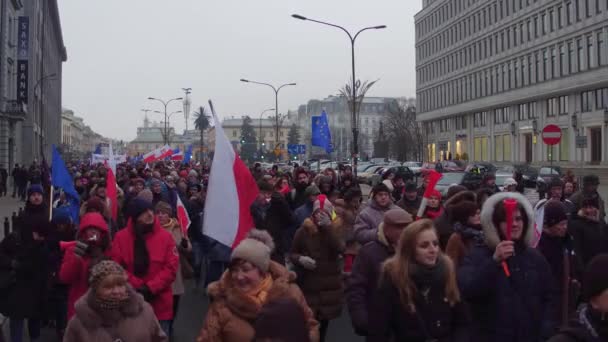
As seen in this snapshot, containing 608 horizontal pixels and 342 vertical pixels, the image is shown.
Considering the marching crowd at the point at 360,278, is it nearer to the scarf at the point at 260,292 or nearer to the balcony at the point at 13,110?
the scarf at the point at 260,292

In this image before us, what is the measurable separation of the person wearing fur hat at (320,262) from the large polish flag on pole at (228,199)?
3.58 ft

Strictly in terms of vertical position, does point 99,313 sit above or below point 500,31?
below

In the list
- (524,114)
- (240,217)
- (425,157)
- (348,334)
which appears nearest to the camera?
(240,217)

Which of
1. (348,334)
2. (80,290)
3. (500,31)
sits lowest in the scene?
(348,334)

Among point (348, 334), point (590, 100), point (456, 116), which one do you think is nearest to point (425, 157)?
point (456, 116)

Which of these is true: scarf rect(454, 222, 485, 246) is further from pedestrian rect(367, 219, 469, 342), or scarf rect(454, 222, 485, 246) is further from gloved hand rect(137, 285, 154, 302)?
gloved hand rect(137, 285, 154, 302)

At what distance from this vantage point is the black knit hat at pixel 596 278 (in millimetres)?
3162

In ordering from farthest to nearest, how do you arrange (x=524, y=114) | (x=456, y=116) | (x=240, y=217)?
(x=456, y=116)
(x=524, y=114)
(x=240, y=217)

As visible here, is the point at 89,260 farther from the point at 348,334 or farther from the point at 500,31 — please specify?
the point at 500,31

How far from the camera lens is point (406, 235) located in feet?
15.4

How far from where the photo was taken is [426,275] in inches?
Result: 182

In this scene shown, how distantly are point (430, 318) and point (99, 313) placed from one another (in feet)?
6.64

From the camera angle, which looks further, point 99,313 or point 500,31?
point 500,31

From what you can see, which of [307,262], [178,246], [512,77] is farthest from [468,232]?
[512,77]
